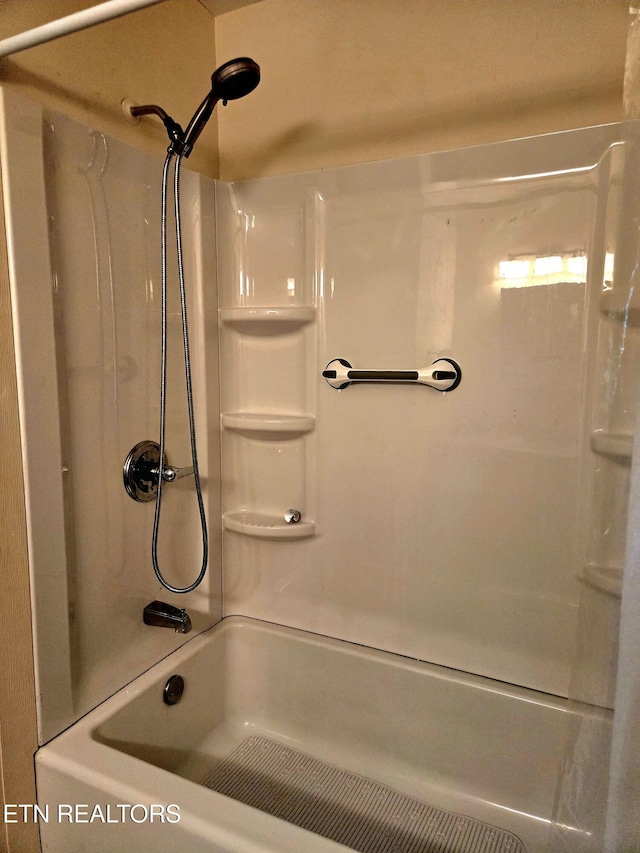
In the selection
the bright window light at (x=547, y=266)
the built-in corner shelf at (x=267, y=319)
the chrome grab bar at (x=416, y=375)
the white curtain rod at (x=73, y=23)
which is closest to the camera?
the white curtain rod at (x=73, y=23)

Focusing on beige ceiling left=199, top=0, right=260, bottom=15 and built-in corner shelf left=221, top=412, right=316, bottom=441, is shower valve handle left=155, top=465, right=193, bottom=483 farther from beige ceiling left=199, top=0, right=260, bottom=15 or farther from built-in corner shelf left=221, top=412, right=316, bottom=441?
beige ceiling left=199, top=0, right=260, bottom=15

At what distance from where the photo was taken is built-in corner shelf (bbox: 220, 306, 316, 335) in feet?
4.67

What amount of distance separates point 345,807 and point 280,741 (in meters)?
0.28

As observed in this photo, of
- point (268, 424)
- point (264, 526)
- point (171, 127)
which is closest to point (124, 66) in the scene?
point (171, 127)

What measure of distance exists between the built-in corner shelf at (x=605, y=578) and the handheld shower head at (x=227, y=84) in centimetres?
115

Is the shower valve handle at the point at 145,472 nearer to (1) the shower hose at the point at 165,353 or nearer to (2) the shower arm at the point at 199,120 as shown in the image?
(1) the shower hose at the point at 165,353

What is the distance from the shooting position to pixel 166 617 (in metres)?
1.34

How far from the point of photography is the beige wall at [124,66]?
3.45ft

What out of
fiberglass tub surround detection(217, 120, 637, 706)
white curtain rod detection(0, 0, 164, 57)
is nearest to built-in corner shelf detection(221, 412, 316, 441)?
fiberglass tub surround detection(217, 120, 637, 706)

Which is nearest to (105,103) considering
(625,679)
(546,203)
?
(546,203)

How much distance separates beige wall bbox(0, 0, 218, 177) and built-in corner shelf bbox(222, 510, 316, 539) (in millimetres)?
983

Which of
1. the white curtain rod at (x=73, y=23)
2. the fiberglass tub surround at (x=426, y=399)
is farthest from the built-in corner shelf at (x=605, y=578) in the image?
the white curtain rod at (x=73, y=23)

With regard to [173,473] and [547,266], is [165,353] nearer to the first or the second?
[173,473]

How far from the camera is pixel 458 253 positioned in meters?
1.27
